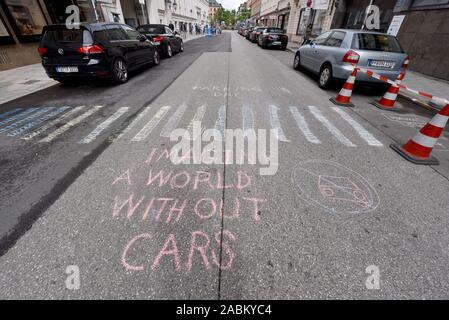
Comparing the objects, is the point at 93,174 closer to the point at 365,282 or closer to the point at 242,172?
the point at 242,172

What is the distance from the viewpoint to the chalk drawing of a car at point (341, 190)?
98.9 inches

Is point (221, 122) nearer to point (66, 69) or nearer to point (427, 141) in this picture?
point (427, 141)

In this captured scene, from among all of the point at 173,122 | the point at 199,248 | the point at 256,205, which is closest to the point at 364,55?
the point at 173,122

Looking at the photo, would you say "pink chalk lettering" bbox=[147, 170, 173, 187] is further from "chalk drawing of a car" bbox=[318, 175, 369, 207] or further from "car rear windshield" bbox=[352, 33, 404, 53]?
"car rear windshield" bbox=[352, 33, 404, 53]

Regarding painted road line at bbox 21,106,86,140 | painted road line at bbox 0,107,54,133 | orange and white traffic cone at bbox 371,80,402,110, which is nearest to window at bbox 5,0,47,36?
painted road line at bbox 0,107,54,133

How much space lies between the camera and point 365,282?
1.70 metres

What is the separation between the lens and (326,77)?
22.3 ft

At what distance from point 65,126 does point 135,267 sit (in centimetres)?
383

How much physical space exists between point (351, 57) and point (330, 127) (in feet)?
9.54

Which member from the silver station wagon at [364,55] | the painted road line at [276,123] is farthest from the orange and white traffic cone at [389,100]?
the painted road line at [276,123]

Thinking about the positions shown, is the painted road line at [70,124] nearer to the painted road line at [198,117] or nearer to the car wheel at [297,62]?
the painted road line at [198,117]

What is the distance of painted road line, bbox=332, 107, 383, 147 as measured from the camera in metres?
3.87

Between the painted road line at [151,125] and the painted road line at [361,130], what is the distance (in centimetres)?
405
